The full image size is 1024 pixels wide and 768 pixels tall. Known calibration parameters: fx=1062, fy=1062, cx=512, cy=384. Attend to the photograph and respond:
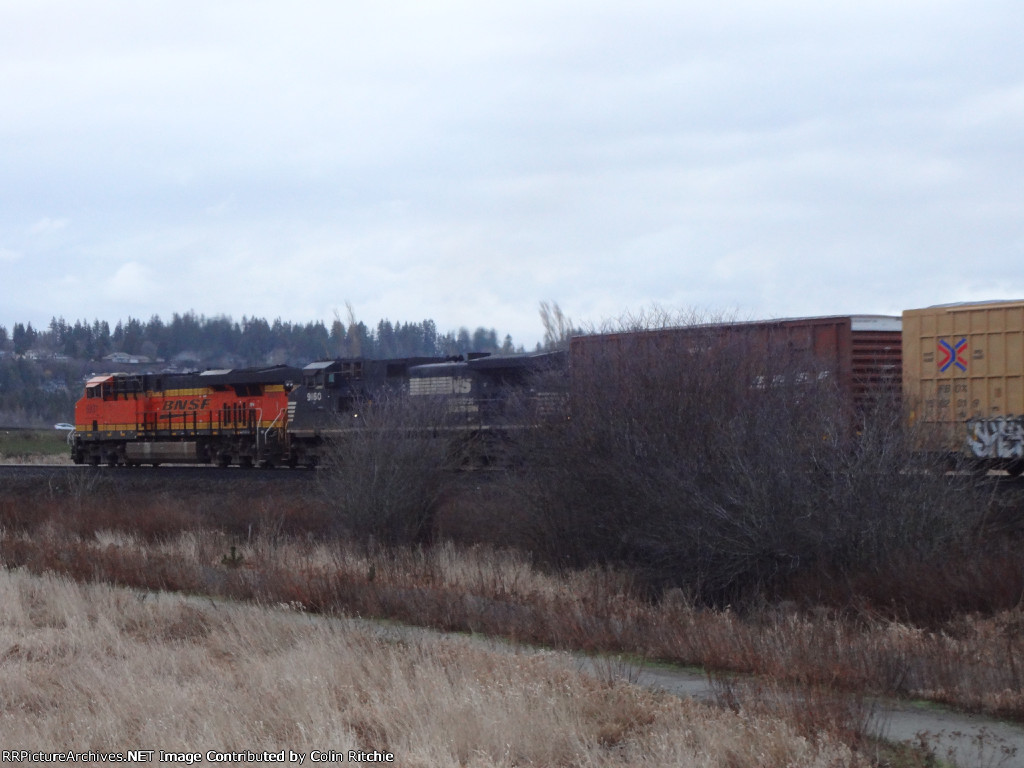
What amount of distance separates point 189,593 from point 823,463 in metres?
8.74

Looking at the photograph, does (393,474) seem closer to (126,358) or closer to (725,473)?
(725,473)

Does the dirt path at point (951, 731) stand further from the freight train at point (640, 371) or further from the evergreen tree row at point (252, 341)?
the evergreen tree row at point (252, 341)

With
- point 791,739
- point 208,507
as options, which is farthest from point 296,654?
point 208,507

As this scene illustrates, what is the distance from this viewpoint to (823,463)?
1374 centimetres

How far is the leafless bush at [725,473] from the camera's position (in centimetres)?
1349

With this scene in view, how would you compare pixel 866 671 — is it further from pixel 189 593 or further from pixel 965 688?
pixel 189 593

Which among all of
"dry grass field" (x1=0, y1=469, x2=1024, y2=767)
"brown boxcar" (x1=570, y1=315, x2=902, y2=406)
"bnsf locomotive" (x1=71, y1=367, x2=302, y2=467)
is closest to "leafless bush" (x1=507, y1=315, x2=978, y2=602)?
"brown boxcar" (x1=570, y1=315, x2=902, y2=406)

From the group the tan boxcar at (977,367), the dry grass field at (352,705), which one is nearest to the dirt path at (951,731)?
the dry grass field at (352,705)

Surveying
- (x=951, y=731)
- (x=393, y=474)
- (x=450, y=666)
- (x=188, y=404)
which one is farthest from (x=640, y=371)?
(x=188, y=404)

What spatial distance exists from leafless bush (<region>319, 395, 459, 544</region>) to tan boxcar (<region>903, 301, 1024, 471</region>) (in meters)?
8.67

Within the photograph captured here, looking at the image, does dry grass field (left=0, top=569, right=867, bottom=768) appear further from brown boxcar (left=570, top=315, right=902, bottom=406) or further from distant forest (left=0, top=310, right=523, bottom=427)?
distant forest (left=0, top=310, right=523, bottom=427)

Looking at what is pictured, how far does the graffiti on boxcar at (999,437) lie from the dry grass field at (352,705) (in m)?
12.2

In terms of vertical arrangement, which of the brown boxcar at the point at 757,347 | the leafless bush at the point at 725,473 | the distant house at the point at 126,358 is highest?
the distant house at the point at 126,358

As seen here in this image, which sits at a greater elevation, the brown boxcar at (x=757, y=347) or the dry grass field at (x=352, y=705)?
the brown boxcar at (x=757, y=347)
